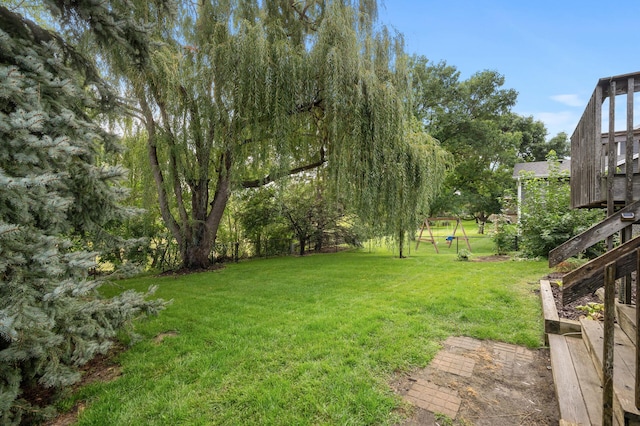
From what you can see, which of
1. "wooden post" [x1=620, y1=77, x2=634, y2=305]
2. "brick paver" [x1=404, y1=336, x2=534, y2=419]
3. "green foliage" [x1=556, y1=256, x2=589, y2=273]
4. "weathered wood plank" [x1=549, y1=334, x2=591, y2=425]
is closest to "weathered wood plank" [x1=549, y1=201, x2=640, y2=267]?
"wooden post" [x1=620, y1=77, x2=634, y2=305]

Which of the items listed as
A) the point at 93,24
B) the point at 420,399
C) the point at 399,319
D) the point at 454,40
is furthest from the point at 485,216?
the point at 93,24

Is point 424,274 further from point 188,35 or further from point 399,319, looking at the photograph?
point 188,35

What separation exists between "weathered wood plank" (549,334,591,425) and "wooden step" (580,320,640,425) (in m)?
0.16

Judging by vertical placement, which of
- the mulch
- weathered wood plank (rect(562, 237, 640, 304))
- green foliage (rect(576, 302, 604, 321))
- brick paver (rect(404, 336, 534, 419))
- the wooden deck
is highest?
the wooden deck

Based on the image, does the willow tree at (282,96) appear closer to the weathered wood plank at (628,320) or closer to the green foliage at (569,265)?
the green foliage at (569,265)

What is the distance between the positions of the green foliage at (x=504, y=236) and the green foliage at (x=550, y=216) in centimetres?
78

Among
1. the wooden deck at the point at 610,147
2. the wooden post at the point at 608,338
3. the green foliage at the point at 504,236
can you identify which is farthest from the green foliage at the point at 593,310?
the green foliage at the point at 504,236

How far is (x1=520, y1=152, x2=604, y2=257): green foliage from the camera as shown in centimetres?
690

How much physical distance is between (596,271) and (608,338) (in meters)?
0.32

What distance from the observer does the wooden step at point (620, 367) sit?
55.8 inches

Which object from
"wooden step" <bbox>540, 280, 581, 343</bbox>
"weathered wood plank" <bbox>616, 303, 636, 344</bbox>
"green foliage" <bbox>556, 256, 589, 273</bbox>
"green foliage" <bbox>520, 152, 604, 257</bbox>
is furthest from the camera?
"green foliage" <bbox>520, 152, 604, 257</bbox>

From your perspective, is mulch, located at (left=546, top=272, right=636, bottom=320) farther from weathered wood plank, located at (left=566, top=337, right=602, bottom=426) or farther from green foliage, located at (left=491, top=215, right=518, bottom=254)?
green foliage, located at (left=491, top=215, right=518, bottom=254)

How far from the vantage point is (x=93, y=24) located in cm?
262

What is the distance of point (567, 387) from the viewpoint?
78.0 inches
